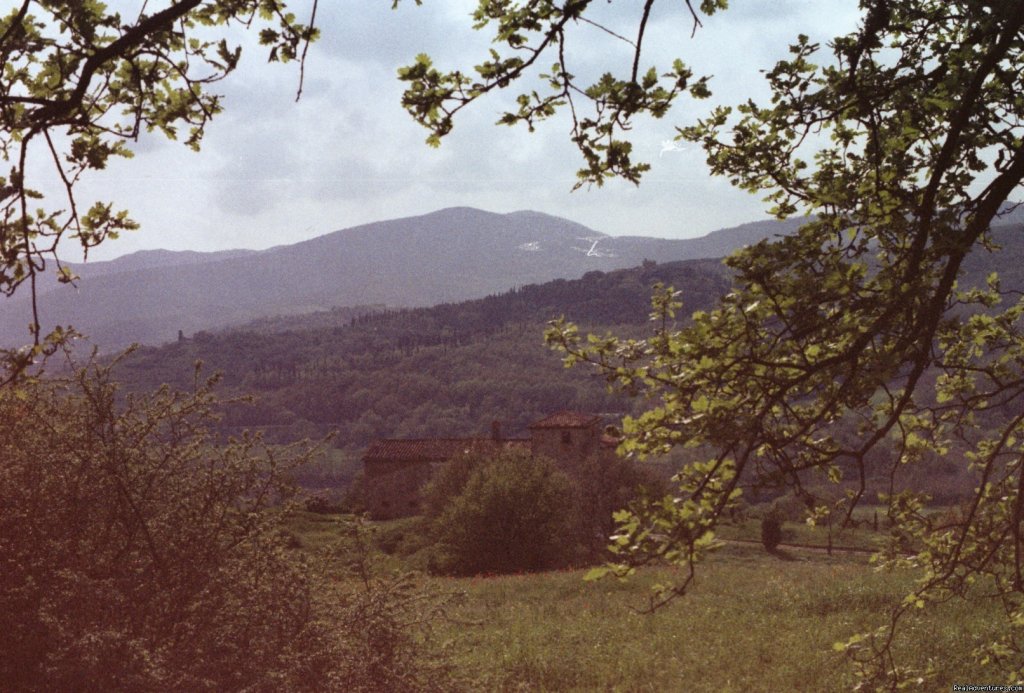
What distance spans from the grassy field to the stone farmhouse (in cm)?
5680

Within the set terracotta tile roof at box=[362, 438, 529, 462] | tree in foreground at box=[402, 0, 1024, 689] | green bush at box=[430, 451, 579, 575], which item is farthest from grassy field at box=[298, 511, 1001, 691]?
terracotta tile roof at box=[362, 438, 529, 462]

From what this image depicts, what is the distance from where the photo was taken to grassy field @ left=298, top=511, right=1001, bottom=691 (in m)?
14.4

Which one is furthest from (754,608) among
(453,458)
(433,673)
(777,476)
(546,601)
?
(453,458)

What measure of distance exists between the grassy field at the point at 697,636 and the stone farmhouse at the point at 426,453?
56799 mm

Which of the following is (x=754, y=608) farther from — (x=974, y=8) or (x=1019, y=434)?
(x=974, y=8)

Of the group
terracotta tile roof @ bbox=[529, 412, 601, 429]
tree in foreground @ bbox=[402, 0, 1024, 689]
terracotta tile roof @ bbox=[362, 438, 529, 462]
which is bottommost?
terracotta tile roof @ bbox=[362, 438, 529, 462]

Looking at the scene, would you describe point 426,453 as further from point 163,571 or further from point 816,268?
point 816,268

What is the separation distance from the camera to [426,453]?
342 ft

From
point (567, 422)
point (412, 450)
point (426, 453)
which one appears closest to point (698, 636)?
point (567, 422)

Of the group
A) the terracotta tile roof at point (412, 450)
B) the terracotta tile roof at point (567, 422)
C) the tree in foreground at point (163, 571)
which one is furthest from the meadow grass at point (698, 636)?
the terracotta tile roof at point (412, 450)

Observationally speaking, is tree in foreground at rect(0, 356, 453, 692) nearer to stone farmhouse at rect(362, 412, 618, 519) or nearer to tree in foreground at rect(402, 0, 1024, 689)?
tree in foreground at rect(402, 0, 1024, 689)

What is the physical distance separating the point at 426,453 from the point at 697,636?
87300mm

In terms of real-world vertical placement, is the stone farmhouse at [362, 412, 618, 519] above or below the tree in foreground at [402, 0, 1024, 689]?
below

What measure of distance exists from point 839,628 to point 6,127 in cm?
1893
